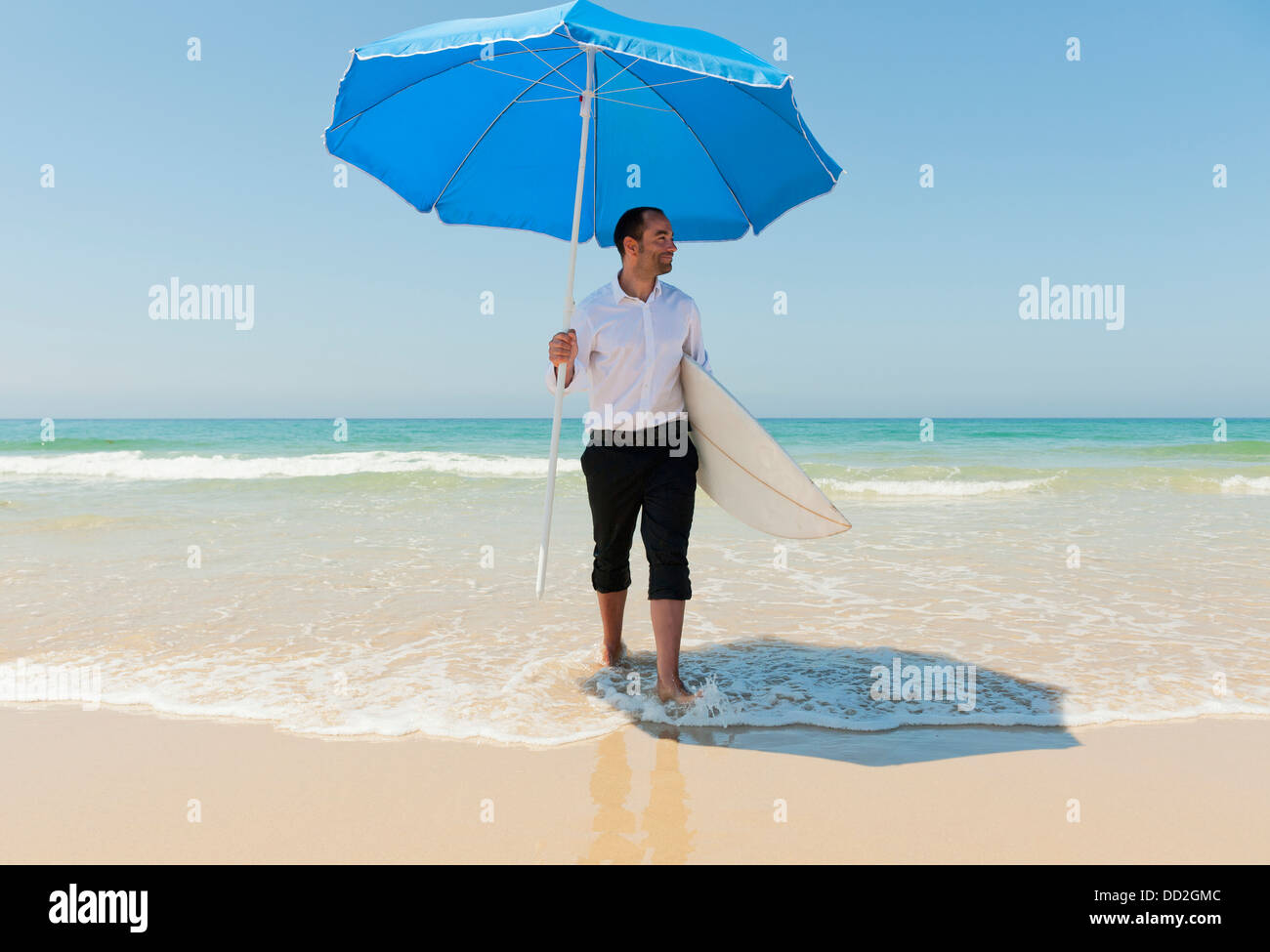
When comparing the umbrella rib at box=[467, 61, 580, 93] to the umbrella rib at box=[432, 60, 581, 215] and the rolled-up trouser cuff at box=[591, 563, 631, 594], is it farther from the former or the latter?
the rolled-up trouser cuff at box=[591, 563, 631, 594]

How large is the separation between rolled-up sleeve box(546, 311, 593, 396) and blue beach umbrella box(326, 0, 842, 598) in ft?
0.23

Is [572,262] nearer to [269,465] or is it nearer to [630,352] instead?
[630,352]

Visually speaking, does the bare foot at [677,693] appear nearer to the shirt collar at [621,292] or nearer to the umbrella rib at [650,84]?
the shirt collar at [621,292]

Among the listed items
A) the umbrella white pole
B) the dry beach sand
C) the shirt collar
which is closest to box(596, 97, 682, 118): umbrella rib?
the umbrella white pole

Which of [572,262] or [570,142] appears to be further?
[570,142]

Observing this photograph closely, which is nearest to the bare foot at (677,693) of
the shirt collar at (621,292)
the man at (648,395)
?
the man at (648,395)

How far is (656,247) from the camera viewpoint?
3.19m

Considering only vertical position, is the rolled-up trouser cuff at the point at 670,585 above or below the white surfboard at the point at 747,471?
below

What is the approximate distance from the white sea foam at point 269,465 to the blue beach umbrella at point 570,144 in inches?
475

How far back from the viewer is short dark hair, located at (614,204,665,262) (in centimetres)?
322

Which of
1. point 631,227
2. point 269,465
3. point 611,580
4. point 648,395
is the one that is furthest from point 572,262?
point 269,465

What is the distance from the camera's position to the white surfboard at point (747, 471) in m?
3.42
